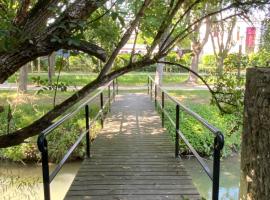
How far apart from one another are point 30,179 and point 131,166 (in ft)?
13.3

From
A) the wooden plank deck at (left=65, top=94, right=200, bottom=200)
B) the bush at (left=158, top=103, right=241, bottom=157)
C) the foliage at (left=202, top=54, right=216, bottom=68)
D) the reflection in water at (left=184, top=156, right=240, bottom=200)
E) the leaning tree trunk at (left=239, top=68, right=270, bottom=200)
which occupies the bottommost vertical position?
the reflection in water at (left=184, top=156, right=240, bottom=200)

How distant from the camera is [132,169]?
4887 mm

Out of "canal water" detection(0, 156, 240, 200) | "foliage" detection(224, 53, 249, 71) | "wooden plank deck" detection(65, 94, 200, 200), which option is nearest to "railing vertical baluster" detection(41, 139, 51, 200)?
"wooden plank deck" detection(65, 94, 200, 200)

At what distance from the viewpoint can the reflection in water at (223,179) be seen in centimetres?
833

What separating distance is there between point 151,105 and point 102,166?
6347 mm

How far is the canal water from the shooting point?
299 inches

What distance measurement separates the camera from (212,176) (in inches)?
116

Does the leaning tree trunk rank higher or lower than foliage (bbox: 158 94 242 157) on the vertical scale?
higher

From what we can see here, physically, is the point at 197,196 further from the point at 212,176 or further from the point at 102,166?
the point at 102,166

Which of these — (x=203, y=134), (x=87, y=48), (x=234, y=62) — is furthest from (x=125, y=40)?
(x=203, y=134)

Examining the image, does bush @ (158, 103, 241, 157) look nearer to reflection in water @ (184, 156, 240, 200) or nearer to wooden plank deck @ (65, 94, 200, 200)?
reflection in water @ (184, 156, 240, 200)

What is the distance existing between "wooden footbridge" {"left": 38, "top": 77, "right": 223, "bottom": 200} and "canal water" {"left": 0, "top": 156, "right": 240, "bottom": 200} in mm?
1783

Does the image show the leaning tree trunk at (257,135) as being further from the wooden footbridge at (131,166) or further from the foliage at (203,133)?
the foliage at (203,133)

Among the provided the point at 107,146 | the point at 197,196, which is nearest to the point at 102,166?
the point at 107,146
